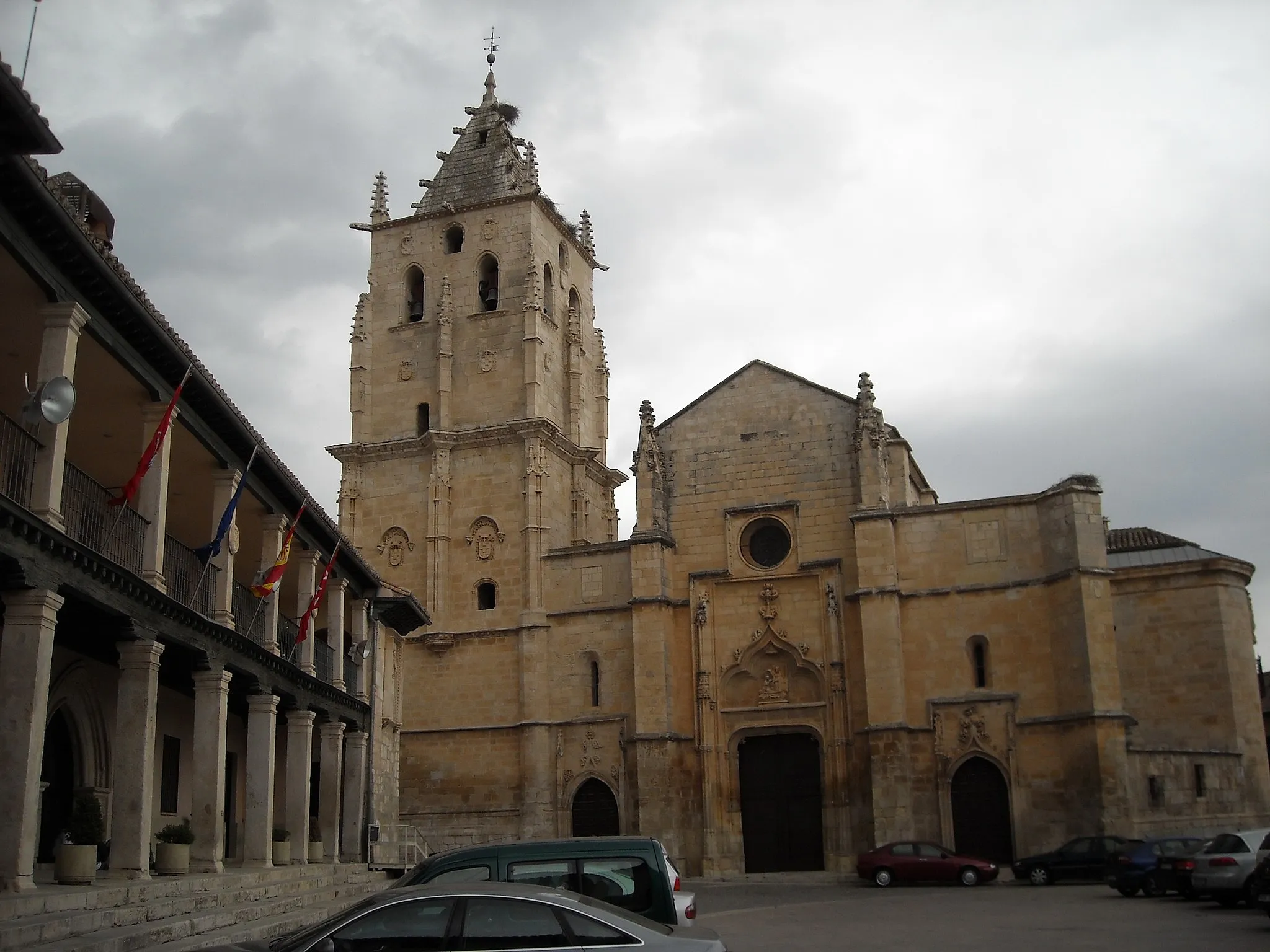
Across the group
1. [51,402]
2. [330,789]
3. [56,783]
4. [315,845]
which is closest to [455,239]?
[330,789]

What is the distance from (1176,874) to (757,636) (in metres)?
15.4

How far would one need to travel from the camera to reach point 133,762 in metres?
16.2

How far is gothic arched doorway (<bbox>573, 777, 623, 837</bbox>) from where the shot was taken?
36.7 metres

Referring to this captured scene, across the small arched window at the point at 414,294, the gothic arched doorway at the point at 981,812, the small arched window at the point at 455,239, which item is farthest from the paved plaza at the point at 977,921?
the small arched window at the point at 455,239

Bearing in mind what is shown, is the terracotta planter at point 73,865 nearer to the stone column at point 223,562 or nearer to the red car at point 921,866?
the stone column at point 223,562

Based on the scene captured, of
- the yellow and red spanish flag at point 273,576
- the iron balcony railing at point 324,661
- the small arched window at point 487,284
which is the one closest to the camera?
the yellow and red spanish flag at point 273,576

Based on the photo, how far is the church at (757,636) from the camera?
33812 millimetres

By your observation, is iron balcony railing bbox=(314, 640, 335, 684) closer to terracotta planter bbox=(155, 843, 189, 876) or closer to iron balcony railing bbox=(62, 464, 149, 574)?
terracotta planter bbox=(155, 843, 189, 876)

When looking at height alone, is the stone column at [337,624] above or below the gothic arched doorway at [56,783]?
above

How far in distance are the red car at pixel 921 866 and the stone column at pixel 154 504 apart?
1918cm

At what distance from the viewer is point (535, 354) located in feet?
136

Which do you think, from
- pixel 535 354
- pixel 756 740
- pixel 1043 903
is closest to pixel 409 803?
pixel 756 740

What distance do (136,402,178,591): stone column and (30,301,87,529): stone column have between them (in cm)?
259

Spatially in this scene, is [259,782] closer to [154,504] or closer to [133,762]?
[133,762]
